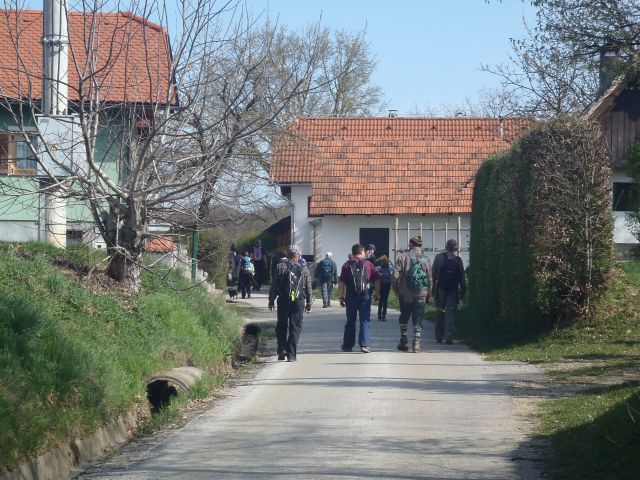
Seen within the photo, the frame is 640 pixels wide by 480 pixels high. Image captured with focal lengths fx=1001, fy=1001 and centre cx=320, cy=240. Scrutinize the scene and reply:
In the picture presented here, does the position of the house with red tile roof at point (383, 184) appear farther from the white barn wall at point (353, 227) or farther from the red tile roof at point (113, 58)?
the red tile roof at point (113, 58)

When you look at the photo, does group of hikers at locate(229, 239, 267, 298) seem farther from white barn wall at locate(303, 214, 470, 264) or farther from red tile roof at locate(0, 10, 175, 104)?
red tile roof at locate(0, 10, 175, 104)

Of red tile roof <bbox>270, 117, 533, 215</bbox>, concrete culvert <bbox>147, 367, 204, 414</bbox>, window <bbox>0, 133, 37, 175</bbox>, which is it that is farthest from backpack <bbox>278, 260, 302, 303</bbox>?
red tile roof <bbox>270, 117, 533, 215</bbox>

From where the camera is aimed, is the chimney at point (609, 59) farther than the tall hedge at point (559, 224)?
No

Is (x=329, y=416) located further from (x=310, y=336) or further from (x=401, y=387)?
(x=310, y=336)

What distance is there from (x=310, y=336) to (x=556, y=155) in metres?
6.23

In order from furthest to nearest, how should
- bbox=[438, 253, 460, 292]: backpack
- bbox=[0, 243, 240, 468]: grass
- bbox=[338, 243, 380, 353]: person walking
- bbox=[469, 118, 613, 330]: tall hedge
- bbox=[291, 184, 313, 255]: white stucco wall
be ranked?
1. bbox=[291, 184, 313, 255]: white stucco wall
2. bbox=[438, 253, 460, 292]: backpack
3. bbox=[338, 243, 380, 353]: person walking
4. bbox=[469, 118, 613, 330]: tall hedge
5. bbox=[0, 243, 240, 468]: grass

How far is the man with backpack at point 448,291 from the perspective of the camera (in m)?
18.1

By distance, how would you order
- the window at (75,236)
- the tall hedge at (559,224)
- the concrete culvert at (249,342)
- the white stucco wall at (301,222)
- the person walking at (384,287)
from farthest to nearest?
the white stucco wall at (301,222), the person walking at (384,287), the window at (75,236), the concrete culvert at (249,342), the tall hedge at (559,224)

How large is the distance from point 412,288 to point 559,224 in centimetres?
269

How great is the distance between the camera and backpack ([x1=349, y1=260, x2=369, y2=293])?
55.7ft

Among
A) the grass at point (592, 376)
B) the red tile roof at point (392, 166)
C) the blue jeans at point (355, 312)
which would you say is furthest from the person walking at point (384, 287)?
the red tile roof at point (392, 166)

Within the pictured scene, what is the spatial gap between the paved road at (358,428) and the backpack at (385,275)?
8402 mm

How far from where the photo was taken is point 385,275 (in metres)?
24.2

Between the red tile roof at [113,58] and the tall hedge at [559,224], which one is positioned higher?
the red tile roof at [113,58]
